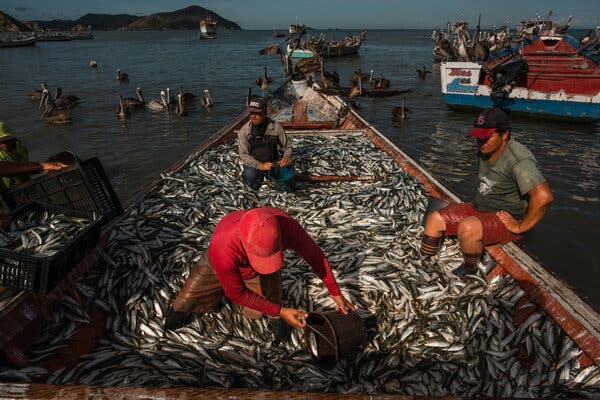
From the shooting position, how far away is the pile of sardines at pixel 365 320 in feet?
12.2

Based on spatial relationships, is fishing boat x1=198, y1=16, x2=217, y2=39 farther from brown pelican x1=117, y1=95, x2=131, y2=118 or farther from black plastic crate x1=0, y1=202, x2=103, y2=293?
black plastic crate x1=0, y1=202, x2=103, y2=293

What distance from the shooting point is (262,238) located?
294 cm

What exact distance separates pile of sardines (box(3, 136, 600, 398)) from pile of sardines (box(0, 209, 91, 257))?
1.87ft

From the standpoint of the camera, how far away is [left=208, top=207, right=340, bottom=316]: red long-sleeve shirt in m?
3.33

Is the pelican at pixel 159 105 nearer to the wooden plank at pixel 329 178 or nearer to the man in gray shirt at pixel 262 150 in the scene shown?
the man in gray shirt at pixel 262 150

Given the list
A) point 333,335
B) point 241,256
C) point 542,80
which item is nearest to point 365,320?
point 333,335

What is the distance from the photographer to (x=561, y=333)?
3854 millimetres

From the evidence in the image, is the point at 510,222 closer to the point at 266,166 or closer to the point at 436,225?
the point at 436,225

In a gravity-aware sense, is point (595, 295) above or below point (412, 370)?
below

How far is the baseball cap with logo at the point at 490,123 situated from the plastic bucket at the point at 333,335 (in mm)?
2827

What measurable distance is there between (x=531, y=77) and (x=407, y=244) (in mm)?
18891

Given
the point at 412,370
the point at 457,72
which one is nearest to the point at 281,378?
the point at 412,370

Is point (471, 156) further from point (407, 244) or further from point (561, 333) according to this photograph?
point (561, 333)

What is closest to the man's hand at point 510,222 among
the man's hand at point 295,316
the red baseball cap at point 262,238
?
the man's hand at point 295,316
